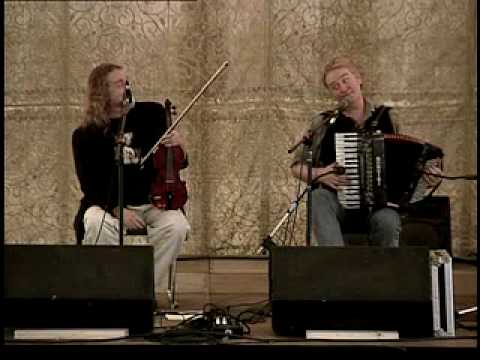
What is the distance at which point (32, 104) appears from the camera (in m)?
4.12

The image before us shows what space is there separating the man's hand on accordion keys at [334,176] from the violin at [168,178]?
1.80ft

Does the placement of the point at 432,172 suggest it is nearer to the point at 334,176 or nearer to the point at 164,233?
the point at 334,176

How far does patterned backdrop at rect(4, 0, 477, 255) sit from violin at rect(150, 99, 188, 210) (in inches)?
33.4

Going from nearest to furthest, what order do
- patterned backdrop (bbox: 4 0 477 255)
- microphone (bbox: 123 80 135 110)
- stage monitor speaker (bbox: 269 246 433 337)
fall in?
stage monitor speaker (bbox: 269 246 433 337), microphone (bbox: 123 80 135 110), patterned backdrop (bbox: 4 0 477 255)

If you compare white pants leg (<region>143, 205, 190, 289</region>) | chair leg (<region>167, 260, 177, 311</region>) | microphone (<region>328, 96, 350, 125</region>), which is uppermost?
microphone (<region>328, 96, 350, 125</region>)

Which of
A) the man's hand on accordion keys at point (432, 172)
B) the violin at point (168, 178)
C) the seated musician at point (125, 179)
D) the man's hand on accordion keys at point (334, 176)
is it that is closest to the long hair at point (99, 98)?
the seated musician at point (125, 179)

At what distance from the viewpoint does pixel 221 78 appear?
13.5 feet

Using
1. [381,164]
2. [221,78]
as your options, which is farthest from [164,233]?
[221,78]

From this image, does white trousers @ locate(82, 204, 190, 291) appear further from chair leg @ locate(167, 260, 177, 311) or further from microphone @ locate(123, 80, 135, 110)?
microphone @ locate(123, 80, 135, 110)

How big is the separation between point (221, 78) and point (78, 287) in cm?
179

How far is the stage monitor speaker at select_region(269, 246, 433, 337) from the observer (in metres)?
2.54

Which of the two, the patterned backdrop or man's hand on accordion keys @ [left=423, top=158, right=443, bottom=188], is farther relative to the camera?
the patterned backdrop

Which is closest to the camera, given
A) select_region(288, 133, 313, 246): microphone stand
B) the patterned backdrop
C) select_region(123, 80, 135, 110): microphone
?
select_region(288, 133, 313, 246): microphone stand

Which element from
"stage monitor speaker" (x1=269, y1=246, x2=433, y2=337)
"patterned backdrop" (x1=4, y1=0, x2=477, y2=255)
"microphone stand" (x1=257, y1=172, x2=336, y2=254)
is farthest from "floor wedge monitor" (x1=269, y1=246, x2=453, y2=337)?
"patterned backdrop" (x1=4, y1=0, x2=477, y2=255)
